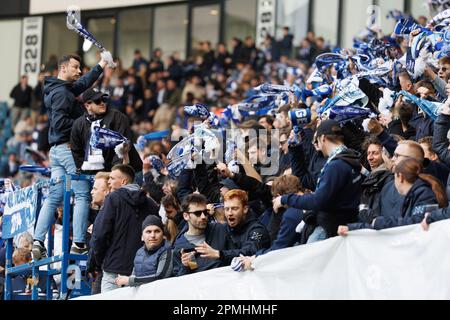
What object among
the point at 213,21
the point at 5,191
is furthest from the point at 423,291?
the point at 213,21

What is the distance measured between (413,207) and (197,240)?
2.39 meters

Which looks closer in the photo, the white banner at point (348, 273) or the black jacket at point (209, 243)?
the white banner at point (348, 273)

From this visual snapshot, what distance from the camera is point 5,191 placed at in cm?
1477

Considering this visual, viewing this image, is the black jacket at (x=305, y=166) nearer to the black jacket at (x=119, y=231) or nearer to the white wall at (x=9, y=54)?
the black jacket at (x=119, y=231)

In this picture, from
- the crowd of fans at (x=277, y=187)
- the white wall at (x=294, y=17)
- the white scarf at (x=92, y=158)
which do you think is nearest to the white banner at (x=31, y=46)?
the white wall at (x=294, y=17)

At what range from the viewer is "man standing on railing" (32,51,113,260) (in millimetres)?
12773

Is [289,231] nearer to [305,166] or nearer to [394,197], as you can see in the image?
[394,197]

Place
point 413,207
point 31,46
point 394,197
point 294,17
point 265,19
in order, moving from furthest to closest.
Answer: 1. point 31,46
2. point 265,19
3. point 294,17
4. point 394,197
5. point 413,207

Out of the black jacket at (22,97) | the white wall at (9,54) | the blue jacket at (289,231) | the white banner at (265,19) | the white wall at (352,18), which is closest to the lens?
the blue jacket at (289,231)

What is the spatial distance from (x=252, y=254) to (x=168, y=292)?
31.6 inches

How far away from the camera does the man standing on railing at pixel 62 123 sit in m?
12.8

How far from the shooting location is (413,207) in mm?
8938

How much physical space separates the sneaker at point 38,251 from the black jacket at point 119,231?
4.64ft

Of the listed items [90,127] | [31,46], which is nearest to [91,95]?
[90,127]
